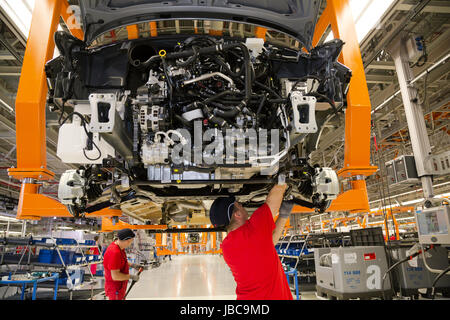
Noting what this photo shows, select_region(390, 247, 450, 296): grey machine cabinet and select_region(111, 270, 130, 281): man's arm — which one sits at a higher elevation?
select_region(111, 270, 130, 281): man's arm

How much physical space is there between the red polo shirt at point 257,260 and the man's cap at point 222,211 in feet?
0.44

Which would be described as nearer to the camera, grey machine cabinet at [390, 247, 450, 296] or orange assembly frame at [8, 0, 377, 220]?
orange assembly frame at [8, 0, 377, 220]

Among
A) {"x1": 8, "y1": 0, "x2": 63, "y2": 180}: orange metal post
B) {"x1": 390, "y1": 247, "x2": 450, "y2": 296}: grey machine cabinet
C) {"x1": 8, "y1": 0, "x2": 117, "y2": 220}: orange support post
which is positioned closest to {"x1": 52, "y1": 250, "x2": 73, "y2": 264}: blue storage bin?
{"x1": 8, "y1": 0, "x2": 117, "y2": 220}: orange support post

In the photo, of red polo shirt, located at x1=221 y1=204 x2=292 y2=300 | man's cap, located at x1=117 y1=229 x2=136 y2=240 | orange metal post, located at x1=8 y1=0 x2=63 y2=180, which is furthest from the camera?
man's cap, located at x1=117 y1=229 x2=136 y2=240

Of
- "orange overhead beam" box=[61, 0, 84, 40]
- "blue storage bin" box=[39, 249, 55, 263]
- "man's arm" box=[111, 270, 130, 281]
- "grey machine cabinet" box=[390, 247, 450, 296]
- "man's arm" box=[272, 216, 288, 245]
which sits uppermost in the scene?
"orange overhead beam" box=[61, 0, 84, 40]

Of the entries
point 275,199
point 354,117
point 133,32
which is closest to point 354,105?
point 354,117

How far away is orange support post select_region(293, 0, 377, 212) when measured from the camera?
2.71 meters

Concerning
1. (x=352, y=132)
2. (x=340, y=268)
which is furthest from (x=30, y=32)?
(x=340, y=268)

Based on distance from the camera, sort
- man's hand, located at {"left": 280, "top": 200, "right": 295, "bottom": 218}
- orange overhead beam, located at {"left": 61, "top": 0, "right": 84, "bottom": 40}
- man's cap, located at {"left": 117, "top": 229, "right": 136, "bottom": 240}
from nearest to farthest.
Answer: man's hand, located at {"left": 280, "top": 200, "right": 295, "bottom": 218}
orange overhead beam, located at {"left": 61, "top": 0, "right": 84, "bottom": 40}
man's cap, located at {"left": 117, "top": 229, "right": 136, "bottom": 240}

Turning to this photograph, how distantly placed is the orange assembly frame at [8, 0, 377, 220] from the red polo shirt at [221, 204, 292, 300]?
1365 millimetres

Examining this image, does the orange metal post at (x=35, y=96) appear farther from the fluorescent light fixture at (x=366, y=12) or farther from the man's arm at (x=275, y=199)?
the fluorescent light fixture at (x=366, y=12)

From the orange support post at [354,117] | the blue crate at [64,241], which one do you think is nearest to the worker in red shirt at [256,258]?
the orange support post at [354,117]

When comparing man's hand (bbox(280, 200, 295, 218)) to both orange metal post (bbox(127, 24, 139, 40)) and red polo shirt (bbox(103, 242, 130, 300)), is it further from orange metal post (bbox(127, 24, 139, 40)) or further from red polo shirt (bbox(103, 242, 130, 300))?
red polo shirt (bbox(103, 242, 130, 300))

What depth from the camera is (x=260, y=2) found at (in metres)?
2.06
